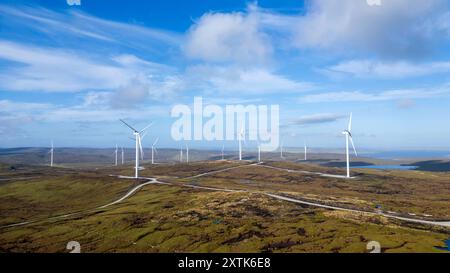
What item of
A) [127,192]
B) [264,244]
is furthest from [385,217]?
[127,192]

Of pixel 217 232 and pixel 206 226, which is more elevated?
pixel 217 232

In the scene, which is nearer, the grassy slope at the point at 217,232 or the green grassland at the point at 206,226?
the grassy slope at the point at 217,232

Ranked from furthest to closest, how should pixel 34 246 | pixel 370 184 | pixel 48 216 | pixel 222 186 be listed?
pixel 370 184
pixel 222 186
pixel 48 216
pixel 34 246

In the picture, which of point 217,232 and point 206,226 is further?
point 206,226

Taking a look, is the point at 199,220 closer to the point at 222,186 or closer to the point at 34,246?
the point at 34,246

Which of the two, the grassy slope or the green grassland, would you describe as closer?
the grassy slope
